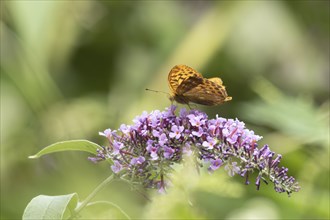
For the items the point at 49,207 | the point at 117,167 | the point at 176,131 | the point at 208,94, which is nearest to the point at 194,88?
the point at 208,94

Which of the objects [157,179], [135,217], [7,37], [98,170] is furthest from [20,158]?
[157,179]

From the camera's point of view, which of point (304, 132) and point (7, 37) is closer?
point (304, 132)

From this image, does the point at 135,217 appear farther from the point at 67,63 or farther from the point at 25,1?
the point at 67,63

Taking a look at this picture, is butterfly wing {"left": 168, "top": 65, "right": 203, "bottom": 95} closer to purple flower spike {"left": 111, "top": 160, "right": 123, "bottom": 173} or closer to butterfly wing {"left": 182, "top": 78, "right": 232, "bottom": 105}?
butterfly wing {"left": 182, "top": 78, "right": 232, "bottom": 105}

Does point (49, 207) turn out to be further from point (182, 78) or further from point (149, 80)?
point (149, 80)

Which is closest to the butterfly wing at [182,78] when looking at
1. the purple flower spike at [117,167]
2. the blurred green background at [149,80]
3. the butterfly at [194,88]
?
the butterfly at [194,88]

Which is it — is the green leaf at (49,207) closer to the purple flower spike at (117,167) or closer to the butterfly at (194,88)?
the purple flower spike at (117,167)
